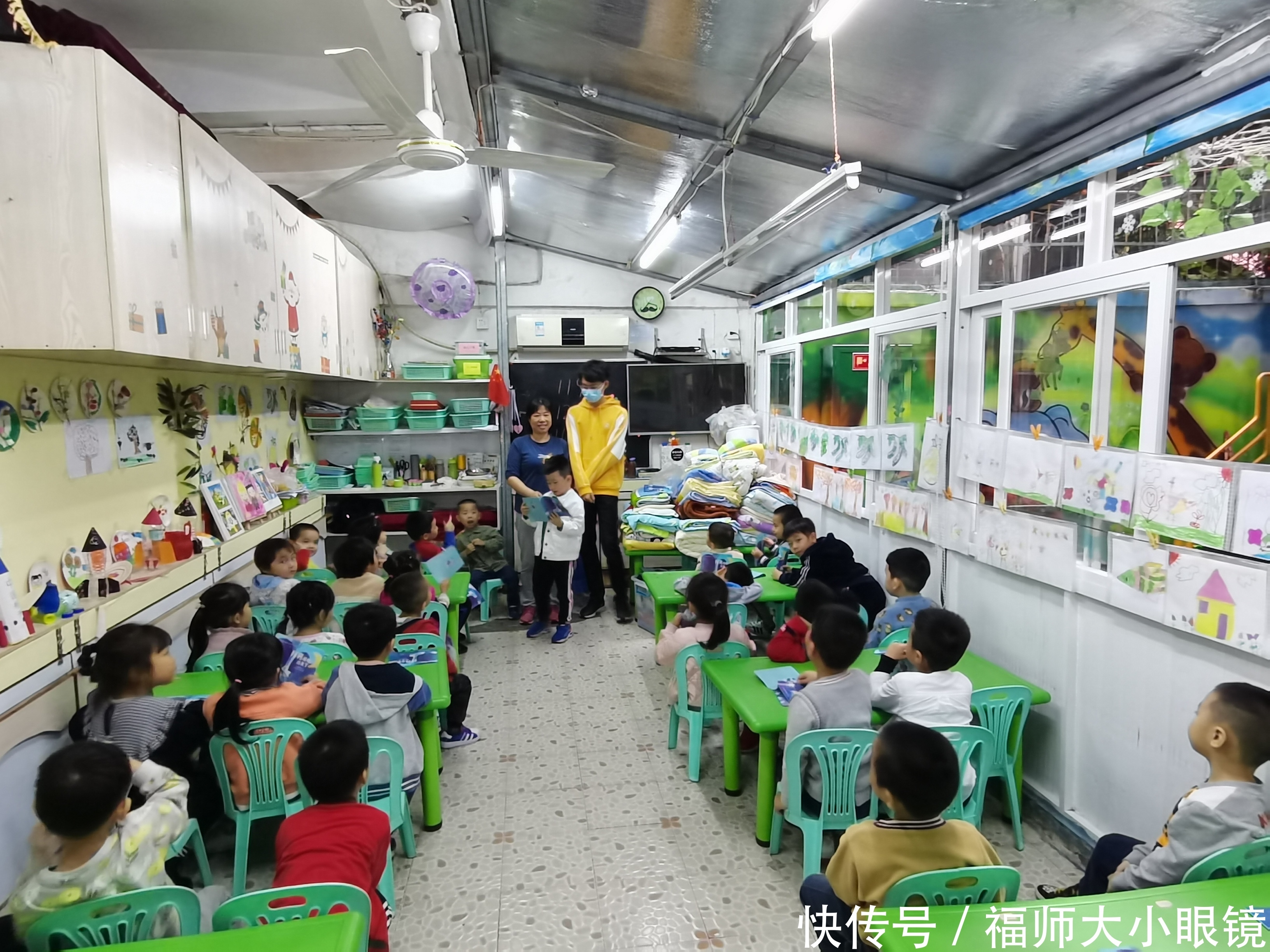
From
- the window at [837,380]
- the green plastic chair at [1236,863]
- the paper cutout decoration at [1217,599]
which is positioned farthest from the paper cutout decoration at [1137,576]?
the window at [837,380]

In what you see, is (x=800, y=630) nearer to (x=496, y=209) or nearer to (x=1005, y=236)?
(x=1005, y=236)

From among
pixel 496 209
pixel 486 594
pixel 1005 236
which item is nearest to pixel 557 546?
pixel 486 594

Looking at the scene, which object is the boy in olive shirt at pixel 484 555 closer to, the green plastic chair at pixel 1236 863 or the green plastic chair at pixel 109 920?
the green plastic chair at pixel 109 920

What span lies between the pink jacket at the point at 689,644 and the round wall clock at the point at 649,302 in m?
3.63

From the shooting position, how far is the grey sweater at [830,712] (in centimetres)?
223

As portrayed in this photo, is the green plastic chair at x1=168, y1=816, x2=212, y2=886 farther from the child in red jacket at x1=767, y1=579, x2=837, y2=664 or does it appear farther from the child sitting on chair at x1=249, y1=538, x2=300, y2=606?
the child in red jacket at x1=767, y1=579, x2=837, y2=664

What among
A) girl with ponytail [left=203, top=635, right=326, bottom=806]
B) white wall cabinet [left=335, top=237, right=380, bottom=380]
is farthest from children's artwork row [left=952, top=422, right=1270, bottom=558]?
white wall cabinet [left=335, top=237, right=380, bottom=380]

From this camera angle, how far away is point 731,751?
2846mm

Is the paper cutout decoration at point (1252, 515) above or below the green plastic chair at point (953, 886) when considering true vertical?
above

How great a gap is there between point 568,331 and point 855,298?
2495mm

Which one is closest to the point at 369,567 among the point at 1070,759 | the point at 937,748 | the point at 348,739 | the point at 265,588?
the point at 265,588

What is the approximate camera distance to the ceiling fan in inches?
88.7

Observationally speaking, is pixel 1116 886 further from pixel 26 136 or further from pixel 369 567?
pixel 26 136

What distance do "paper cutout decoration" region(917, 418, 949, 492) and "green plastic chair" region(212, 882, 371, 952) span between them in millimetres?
2909
